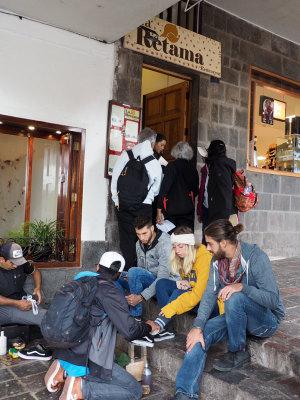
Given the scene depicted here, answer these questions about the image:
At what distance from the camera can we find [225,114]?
6922 millimetres

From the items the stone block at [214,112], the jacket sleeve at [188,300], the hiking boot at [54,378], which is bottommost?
the hiking boot at [54,378]

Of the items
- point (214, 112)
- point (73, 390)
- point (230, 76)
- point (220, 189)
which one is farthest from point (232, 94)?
point (73, 390)

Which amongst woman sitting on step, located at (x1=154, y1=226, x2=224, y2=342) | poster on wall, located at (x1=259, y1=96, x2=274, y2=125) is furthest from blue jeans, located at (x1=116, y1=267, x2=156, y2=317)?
poster on wall, located at (x1=259, y1=96, x2=274, y2=125)

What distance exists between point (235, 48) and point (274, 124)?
1.70 metres

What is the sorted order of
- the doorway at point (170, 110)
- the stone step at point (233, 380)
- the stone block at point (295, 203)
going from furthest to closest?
1. the stone block at point (295, 203)
2. the doorway at point (170, 110)
3. the stone step at point (233, 380)

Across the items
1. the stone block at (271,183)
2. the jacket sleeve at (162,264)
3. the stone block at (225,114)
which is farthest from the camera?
the stone block at (271,183)

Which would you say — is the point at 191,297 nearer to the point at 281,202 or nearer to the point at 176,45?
the point at 176,45

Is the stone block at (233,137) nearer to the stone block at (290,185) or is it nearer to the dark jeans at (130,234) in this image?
the stone block at (290,185)

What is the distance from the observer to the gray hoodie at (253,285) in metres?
3.01

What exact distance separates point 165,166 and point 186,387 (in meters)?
3.06

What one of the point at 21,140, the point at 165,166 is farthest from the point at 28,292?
the point at 165,166

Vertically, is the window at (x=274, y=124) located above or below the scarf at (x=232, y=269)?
above

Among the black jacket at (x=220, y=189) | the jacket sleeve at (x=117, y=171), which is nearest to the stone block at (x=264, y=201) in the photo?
the black jacket at (x=220, y=189)

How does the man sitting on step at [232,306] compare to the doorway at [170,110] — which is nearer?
the man sitting on step at [232,306]
